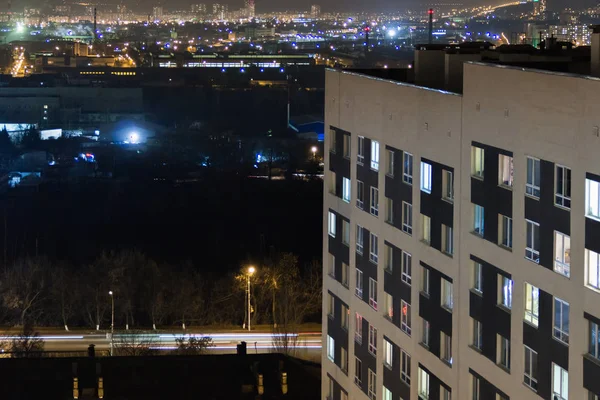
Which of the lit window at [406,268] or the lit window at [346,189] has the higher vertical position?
the lit window at [346,189]

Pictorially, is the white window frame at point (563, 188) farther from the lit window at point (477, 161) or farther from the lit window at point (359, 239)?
the lit window at point (359, 239)

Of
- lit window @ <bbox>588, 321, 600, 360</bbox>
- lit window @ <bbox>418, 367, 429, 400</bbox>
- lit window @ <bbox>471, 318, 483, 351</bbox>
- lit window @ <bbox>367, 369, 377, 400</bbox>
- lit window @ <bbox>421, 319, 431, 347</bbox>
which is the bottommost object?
lit window @ <bbox>367, 369, 377, 400</bbox>

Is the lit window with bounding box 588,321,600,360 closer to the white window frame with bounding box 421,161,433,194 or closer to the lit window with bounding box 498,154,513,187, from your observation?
the lit window with bounding box 498,154,513,187

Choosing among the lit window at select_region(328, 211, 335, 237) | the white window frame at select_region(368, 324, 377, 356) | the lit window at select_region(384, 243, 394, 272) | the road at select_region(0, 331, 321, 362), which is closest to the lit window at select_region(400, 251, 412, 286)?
the lit window at select_region(384, 243, 394, 272)

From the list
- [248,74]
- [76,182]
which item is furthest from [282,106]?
[76,182]

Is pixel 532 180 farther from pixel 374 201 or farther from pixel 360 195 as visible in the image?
pixel 360 195

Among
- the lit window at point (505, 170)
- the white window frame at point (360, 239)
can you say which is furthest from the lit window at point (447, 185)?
the white window frame at point (360, 239)
